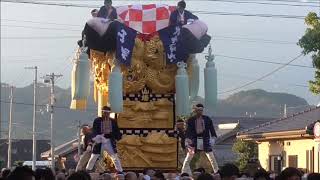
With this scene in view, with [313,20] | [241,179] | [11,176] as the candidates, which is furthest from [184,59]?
[11,176]

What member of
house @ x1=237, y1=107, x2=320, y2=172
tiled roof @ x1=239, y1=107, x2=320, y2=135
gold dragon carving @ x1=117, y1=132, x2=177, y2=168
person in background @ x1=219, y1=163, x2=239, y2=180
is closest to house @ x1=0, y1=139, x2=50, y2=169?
house @ x1=237, y1=107, x2=320, y2=172

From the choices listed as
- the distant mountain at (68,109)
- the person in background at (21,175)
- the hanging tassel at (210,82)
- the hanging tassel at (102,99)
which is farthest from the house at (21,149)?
the person in background at (21,175)

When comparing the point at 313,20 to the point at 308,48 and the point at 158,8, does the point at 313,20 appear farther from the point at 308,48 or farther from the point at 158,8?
the point at 158,8

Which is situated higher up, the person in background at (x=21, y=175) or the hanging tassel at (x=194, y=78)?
the hanging tassel at (x=194, y=78)

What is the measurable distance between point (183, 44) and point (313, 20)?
4189 mm

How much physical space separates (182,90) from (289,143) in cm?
1097

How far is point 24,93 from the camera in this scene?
6284 inches

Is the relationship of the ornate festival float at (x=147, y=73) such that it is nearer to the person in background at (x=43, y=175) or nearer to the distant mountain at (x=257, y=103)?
the person in background at (x=43, y=175)

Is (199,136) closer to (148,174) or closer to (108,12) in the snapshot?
(148,174)

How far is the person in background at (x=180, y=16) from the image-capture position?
16672 mm

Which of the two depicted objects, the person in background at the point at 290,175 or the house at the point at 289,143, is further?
the house at the point at 289,143

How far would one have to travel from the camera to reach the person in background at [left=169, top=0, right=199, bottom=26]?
16672mm

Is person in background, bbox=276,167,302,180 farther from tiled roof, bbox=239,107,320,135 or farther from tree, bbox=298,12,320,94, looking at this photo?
tiled roof, bbox=239,107,320,135

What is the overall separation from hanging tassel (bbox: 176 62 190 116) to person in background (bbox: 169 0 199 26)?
38.3 inches
